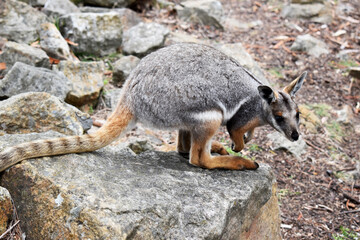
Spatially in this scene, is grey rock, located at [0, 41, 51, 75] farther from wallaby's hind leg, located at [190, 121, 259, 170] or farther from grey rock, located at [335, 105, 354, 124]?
grey rock, located at [335, 105, 354, 124]

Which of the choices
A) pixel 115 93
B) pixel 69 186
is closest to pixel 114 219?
pixel 69 186

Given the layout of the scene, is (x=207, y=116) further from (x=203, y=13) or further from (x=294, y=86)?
(x=203, y=13)

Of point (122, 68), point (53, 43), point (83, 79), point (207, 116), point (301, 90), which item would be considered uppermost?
point (207, 116)

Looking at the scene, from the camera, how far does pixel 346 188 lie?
6.22m

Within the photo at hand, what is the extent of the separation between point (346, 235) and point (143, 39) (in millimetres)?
5223

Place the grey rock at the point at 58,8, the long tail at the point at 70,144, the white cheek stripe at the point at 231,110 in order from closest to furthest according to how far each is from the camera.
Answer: the long tail at the point at 70,144, the white cheek stripe at the point at 231,110, the grey rock at the point at 58,8

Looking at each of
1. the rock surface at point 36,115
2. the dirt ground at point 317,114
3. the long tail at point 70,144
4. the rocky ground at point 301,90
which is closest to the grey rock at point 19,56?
the rocky ground at point 301,90

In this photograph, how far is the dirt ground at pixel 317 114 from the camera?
18.6 ft

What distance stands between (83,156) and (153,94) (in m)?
0.88

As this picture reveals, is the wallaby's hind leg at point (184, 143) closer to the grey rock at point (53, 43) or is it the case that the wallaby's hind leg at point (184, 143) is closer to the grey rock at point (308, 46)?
the grey rock at point (53, 43)

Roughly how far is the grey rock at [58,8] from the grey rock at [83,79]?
204 centimetres

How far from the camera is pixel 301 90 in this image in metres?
8.67

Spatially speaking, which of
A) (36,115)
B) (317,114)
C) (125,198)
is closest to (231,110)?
(125,198)

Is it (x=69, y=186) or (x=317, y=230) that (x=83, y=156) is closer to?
(x=69, y=186)
